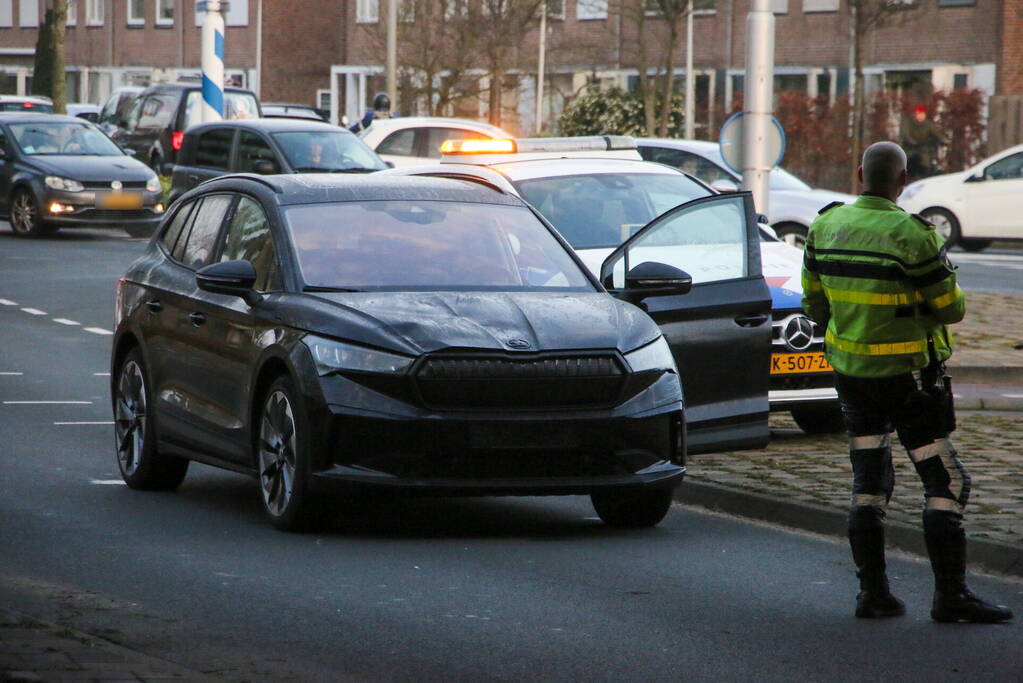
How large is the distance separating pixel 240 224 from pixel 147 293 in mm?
778

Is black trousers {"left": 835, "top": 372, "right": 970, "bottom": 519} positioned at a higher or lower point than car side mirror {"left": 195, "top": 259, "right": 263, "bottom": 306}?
lower

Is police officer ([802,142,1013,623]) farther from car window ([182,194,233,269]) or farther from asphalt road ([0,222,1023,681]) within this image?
car window ([182,194,233,269])

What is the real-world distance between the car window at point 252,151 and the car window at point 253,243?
16.2 m

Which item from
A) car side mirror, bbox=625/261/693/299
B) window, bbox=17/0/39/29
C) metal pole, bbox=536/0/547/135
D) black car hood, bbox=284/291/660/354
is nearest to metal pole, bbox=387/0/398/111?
metal pole, bbox=536/0/547/135

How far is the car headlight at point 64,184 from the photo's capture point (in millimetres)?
27500

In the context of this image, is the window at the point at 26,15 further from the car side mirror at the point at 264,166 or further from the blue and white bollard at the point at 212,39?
the car side mirror at the point at 264,166

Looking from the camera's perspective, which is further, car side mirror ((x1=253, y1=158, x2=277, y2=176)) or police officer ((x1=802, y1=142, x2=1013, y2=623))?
car side mirror ((x1=253, y1=158, x2=277, y2=176))

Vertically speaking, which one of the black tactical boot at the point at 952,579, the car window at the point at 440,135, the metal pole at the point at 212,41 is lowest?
the black tactical boot at the point at 952,579

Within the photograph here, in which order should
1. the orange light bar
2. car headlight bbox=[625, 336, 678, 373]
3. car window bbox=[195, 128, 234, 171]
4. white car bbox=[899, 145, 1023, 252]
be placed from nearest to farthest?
car headlight bbox=[625, 336, 678, 373]
the orange light bar
car window bbox=[195, 128, 234, 171]
white car bbox=[899, 145, 1023, 252]

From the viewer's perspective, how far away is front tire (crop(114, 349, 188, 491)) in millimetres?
9836

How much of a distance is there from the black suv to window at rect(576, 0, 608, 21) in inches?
872

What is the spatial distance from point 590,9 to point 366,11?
37.0 ft

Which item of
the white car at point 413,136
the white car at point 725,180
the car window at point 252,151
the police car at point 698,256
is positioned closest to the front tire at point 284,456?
the police car at point 698,256

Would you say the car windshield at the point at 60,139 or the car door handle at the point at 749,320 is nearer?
the car door handle at the point at 749,320
